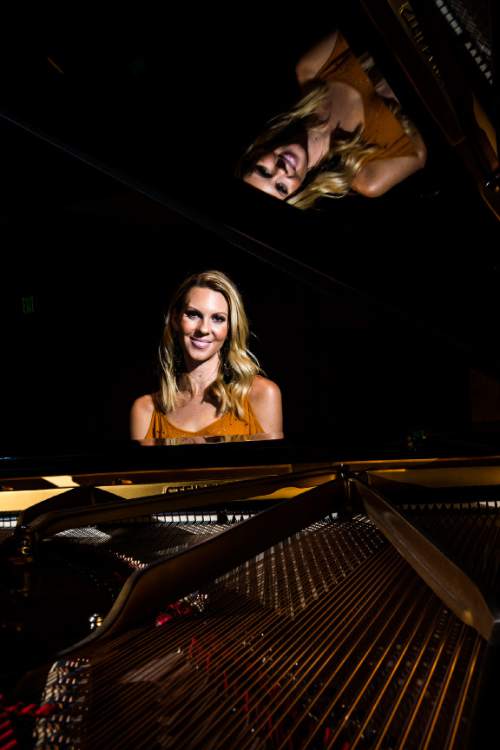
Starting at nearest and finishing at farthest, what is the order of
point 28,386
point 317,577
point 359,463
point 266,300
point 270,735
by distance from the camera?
point 270,735 < point 317,577 < point 359,463 < point 266,300 < point 28,386

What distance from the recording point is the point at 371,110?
4.21 metres

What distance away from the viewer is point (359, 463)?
5.80ft

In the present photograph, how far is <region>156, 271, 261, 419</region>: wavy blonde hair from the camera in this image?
492cm

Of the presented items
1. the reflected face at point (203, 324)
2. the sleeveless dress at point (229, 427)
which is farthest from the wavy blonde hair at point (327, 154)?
the sleeveless dress at point (229, 427)

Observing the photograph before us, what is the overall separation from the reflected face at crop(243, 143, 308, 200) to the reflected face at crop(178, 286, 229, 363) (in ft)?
3.40

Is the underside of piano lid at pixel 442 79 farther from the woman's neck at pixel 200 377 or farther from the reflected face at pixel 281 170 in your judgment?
the woman's neck at pixel 200 377

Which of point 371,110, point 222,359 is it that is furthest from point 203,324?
point 371,110

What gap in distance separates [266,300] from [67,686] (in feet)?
14.4

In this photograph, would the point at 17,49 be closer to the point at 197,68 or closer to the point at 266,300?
the point at 197,68

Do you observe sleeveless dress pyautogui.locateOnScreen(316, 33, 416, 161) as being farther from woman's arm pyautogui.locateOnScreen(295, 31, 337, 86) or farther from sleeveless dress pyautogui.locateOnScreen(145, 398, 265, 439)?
sleeveless dress pyautogui.locateOnScreen(145, 398, 265, 439)

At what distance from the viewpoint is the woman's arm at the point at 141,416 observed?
5.11 meters

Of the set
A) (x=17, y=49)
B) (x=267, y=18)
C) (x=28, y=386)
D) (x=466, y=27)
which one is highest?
(x=267, y=18)

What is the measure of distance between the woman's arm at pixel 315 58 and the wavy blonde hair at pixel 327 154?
0.08 meters

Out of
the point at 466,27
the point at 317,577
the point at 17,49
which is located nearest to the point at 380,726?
the point at 317,577
